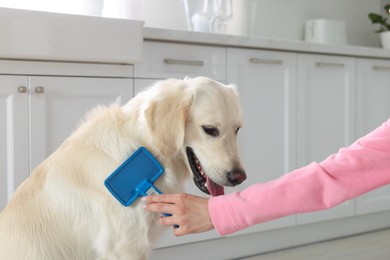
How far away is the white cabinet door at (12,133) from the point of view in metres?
2.01

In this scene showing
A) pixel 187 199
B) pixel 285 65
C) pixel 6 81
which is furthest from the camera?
pixel 285 65

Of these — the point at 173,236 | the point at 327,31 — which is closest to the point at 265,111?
the point at 173,236

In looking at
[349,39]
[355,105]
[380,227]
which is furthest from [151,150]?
[349,39]

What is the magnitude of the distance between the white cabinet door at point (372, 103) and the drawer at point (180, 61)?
1.09m

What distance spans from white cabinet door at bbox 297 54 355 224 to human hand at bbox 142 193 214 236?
1.81 metres

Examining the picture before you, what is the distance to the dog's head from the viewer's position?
1.35 metres

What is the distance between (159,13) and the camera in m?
3.21

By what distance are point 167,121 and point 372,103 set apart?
2375 millimetres

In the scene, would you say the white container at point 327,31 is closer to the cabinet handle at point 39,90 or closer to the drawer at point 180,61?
the drawer at point 180,61

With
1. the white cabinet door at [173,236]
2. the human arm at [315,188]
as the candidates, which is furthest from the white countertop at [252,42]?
the human arm at [315,188]

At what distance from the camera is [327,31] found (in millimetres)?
3684

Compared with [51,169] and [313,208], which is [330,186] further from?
[51,169]

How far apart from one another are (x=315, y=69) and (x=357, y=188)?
2.00m

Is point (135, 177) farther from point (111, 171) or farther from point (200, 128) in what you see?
point (200, 128)
